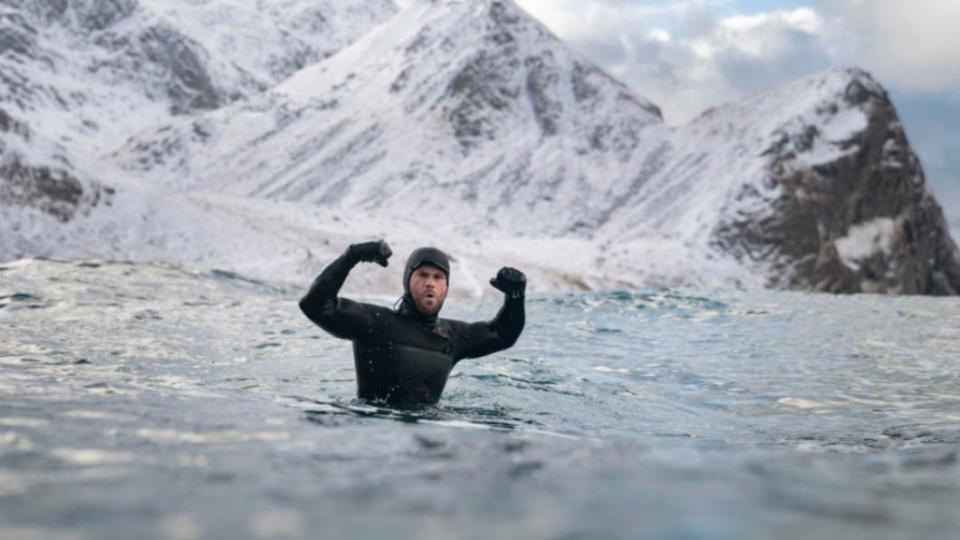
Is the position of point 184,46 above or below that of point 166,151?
above

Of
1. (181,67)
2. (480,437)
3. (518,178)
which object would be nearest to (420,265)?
(480,437)

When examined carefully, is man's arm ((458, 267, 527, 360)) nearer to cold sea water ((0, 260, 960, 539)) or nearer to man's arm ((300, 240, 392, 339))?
cold sea water ((0, 260, 960, 539))

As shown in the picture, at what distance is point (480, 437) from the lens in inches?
283

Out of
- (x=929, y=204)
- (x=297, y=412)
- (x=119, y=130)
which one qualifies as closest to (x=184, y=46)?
(x=119, y=130)

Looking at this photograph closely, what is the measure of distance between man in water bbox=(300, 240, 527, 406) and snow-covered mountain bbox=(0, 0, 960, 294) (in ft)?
99.0

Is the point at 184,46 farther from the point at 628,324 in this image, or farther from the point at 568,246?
the point at 628,324

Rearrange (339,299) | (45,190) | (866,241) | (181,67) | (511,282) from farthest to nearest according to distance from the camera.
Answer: (181,67)
(866,241)
(45,190)
(511,282)
(339,299)

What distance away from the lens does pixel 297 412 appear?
8.20 meters

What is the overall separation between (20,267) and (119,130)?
415ft

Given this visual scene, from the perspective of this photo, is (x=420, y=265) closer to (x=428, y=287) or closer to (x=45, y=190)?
(x=428, y=287)

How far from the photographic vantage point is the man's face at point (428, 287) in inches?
380

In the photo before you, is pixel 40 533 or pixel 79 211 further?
pixel 79 211

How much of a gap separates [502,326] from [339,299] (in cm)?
203

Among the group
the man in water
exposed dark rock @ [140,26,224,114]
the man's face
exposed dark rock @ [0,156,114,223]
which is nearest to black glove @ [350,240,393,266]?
the man in water
